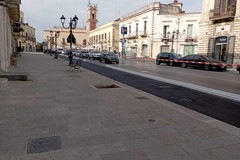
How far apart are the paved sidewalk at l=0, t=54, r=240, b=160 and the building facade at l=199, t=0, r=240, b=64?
23.6 meters

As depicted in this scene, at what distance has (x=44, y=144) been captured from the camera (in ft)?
13.1

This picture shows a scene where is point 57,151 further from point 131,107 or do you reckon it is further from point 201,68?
point 201,68

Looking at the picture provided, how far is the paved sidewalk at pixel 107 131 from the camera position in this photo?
371 centimetres

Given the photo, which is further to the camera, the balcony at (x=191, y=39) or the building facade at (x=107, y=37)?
the building facade at (x=107, y=37)

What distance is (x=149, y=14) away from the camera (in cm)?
4825

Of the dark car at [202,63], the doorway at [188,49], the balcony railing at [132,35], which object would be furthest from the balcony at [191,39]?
the dark car at [202,63]

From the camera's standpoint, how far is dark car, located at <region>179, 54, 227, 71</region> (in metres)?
22.3

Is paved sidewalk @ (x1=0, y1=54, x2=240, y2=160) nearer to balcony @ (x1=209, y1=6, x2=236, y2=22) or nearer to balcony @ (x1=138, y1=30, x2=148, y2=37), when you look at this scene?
balcony @ (x1=209, y1=6, x2=236, y2=22)

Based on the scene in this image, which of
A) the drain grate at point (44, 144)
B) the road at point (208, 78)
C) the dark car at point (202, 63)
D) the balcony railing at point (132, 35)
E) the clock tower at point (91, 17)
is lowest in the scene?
the drain grate at point (44, 144)

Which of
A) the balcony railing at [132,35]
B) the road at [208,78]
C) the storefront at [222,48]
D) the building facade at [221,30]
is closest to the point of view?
the road at [208,78]

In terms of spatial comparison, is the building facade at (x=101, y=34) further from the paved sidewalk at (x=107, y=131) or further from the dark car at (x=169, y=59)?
the paved sidewalk at (x=107, y=131)

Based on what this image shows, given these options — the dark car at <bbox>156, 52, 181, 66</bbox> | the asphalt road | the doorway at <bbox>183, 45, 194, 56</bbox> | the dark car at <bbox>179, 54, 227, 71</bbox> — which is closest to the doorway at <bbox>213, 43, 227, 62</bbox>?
the dark car at <bbox>156, 52, 181, 66</bbox>

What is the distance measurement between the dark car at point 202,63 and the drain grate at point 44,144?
20.8m

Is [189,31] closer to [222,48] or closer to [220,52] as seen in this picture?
[220,52]
